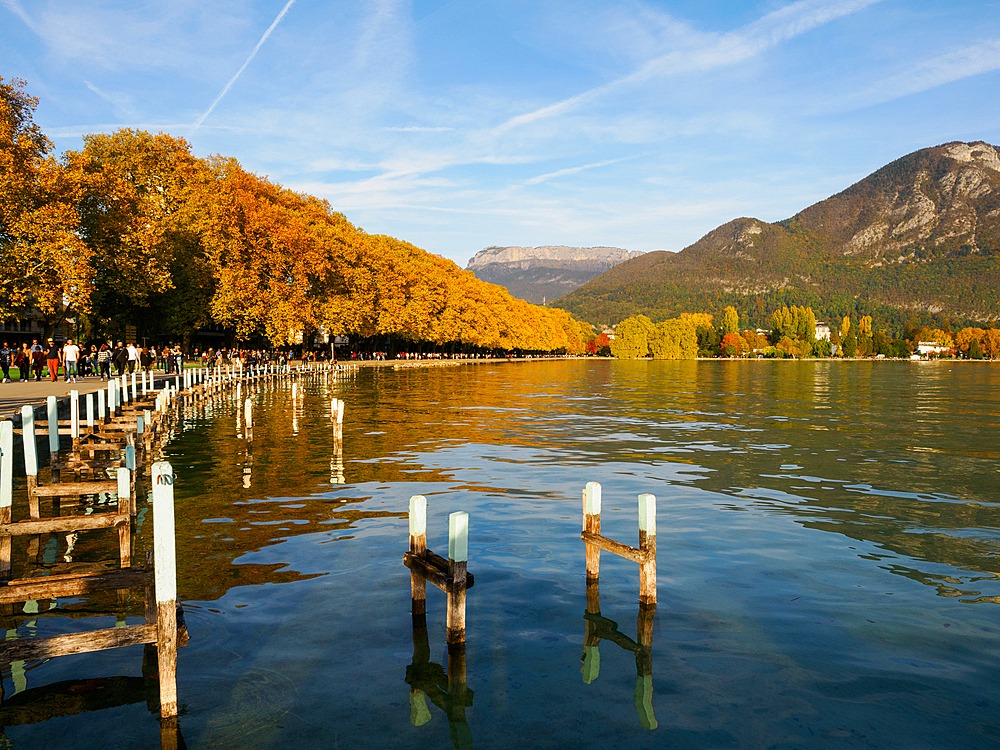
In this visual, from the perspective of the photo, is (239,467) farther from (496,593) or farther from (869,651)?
(869,651)

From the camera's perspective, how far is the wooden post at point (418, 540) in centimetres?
1010

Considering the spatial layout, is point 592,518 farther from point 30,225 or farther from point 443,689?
point 30,225

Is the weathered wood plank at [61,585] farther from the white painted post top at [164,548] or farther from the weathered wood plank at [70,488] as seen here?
the weathered wood plank at [70,488]

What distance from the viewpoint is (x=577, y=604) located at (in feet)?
38.6

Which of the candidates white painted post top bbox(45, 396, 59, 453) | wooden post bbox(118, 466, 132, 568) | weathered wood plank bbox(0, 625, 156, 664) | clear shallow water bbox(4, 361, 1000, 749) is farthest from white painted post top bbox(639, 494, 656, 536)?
white painted post top bbox(45, 396, 59, 453)

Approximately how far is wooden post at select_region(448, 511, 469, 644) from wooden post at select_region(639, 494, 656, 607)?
2828 mm

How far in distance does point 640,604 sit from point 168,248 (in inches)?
2292

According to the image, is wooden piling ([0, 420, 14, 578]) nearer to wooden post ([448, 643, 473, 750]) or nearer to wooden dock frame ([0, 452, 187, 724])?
wooden dock frame ([0, 452, 187, 724])

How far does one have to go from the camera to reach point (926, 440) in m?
32.5

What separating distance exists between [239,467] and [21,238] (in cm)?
2755

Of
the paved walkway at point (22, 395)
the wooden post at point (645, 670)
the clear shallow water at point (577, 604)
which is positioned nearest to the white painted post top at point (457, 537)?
the clear shallow water at point (577, 604)

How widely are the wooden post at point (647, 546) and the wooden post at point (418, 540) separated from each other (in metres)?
3.18

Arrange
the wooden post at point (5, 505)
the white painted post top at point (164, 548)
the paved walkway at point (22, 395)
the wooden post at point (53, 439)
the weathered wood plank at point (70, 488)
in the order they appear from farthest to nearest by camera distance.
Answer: the paved walkway at point (22, 395), the wooden post at point (53, 439), the weathered wood plank at point (70, 488), the wooden post at point (5, 505), the white painted post top at point (164, 548)

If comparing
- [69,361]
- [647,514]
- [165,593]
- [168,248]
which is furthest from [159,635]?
[168,248]
